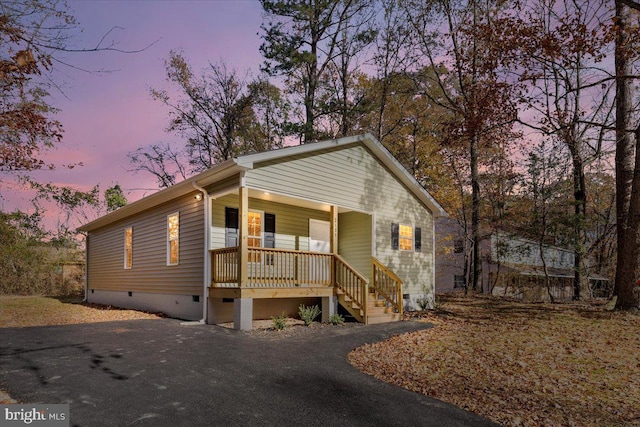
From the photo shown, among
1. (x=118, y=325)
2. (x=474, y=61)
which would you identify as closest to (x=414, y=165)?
(x=474, y=61)

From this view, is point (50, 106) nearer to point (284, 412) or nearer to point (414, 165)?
point (284, 412)

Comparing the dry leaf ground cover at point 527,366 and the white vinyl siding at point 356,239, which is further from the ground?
the white vinyl siding at point 356,239

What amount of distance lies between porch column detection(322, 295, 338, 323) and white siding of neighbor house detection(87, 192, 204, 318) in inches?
140

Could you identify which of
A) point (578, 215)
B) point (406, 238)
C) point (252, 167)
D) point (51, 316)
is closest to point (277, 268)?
point (252, 167)

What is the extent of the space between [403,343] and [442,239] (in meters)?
20.9

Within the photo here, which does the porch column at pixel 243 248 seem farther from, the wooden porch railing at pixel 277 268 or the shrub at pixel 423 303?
the shrub at pixel 423 303

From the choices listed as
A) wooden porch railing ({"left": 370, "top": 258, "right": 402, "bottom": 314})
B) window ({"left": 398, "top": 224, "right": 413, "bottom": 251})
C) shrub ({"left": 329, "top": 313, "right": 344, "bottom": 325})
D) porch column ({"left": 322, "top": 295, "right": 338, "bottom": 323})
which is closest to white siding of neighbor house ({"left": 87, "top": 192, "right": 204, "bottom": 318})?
porch column ({"left": 322, "top": 295, "right": 338, "bottom": 323})

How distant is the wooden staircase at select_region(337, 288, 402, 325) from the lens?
39.3 feet

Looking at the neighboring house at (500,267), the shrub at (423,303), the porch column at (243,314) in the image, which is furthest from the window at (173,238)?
the neighboring house at (500,267)

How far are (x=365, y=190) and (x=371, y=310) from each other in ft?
14.0

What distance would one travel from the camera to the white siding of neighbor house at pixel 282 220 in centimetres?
1229

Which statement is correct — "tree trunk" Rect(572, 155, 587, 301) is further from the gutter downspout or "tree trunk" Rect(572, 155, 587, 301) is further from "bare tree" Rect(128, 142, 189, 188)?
"bare tree" Rect(128, 142, 189, 188)

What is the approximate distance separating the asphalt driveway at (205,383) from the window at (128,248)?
7137 millimetres

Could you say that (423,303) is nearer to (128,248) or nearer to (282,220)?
(282,220)
